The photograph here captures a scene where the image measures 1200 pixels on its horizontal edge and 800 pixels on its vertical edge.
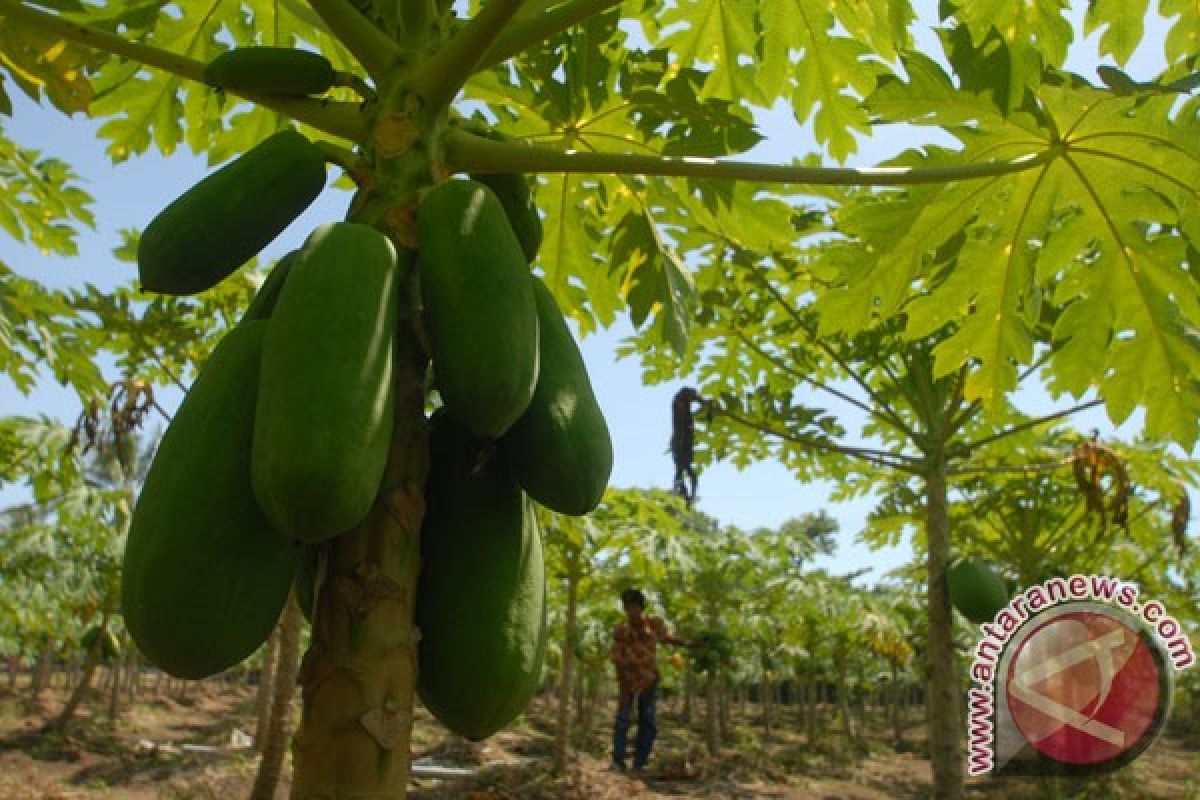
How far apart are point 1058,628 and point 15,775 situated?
926 centimetres

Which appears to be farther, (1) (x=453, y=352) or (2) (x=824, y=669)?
(2) (x=824, y=669)

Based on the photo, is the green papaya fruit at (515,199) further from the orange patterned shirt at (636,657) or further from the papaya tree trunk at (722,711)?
the papaya tree trunk at (722,711)

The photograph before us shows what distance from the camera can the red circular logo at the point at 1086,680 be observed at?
24.3ft

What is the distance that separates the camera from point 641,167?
5.04 ft

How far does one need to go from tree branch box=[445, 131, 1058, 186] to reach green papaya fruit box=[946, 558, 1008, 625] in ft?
12.7

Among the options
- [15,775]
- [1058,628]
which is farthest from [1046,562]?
[15,775]

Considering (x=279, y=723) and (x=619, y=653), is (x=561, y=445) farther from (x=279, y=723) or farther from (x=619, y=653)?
(x=619, y=653)

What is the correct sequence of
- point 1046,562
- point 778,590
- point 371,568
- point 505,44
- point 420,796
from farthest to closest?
point 778,590
point 1046,562
point 420,796
point 505,44
point 371,568

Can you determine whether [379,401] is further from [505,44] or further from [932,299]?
[932,299]

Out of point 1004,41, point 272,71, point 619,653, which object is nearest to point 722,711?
point 619,653

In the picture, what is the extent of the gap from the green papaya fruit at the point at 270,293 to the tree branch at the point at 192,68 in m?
0.23

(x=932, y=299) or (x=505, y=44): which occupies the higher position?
(x=932, y=299)

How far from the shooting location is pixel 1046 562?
9039 millimetres

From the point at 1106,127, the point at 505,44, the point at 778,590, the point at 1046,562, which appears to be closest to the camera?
the point at 505,44
